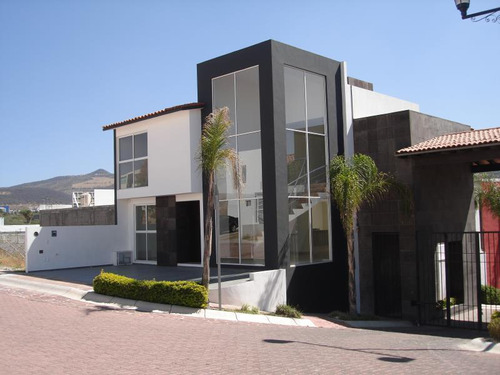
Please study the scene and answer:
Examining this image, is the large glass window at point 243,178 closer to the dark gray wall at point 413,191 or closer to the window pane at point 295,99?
the window pane at point 295,99

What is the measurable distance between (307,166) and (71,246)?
9071 mm

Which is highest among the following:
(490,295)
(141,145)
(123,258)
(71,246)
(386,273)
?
(141,145)

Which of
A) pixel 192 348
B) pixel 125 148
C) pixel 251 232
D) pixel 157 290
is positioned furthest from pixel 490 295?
pixel 192 348

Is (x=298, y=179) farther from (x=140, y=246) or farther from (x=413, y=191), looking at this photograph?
(x=140, y=246)

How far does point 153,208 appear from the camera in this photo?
62.6ft

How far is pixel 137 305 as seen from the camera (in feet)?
38.2

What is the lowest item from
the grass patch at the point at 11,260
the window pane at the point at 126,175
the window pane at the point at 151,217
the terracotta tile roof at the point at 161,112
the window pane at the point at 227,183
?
the grass patch at the point at 11,260

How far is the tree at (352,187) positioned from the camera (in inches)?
536

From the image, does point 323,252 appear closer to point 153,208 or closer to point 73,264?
point 153,208

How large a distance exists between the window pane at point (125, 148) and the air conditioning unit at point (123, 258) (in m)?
3.61

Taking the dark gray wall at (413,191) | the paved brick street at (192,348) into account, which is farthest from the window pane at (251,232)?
the paved brick street at (192,348)

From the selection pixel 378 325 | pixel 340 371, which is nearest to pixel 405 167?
pixel 378 325

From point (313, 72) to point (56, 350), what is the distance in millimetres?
11921

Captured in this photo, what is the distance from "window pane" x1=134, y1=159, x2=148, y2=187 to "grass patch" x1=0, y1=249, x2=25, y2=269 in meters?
5.53
